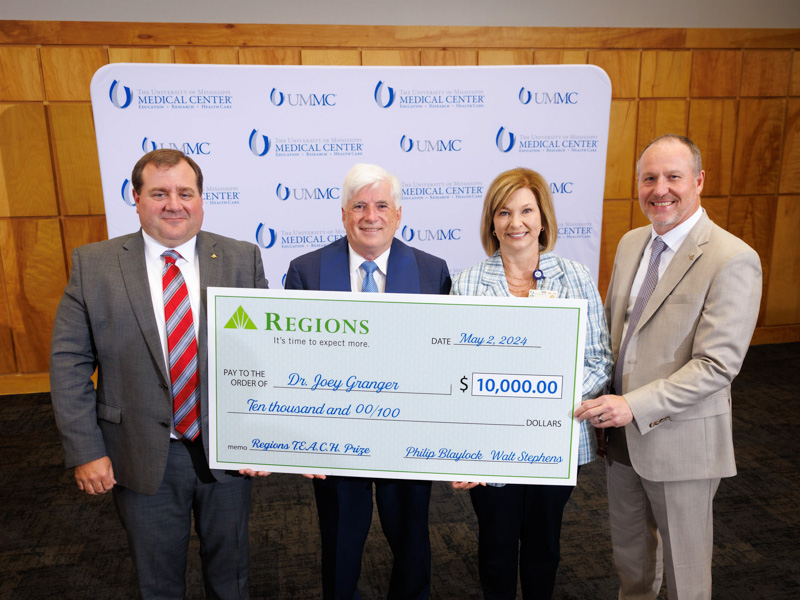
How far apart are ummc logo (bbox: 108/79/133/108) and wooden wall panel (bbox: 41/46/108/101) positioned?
886mm

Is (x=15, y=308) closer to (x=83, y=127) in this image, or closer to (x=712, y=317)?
(x=83, y=127)

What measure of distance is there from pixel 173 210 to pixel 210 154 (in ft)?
8.50

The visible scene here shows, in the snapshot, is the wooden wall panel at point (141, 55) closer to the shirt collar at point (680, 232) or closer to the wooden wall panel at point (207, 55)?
the wooden wall panel at point (207, 55)

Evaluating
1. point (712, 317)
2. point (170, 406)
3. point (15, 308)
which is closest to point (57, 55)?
point (15, 308)

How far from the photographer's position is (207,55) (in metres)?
4.73

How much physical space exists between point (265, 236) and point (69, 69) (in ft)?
6.82

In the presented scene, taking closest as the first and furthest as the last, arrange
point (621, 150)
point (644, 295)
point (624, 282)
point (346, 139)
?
point (644, 295) < point (624, 282) < point (346, 139) < point (621, 150)

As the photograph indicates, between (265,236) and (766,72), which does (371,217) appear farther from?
(766,72)

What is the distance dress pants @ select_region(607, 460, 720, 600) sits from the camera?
1983mm

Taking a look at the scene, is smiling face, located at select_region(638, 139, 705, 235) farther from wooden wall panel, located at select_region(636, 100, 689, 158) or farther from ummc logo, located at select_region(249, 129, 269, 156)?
wooden wall panel, located at select_region(636, 100, 689, 158)

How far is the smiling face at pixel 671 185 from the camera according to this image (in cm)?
193

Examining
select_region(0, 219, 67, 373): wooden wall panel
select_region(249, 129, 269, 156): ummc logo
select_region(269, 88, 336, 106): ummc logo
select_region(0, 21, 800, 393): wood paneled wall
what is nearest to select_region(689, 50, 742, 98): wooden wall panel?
select_region(0, 21, 800, 393): wood paneled wall

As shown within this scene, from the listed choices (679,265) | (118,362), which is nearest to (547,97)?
(679,265)


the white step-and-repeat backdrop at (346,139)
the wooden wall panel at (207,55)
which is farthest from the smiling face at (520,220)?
the wooden wall panel at (207,55)
